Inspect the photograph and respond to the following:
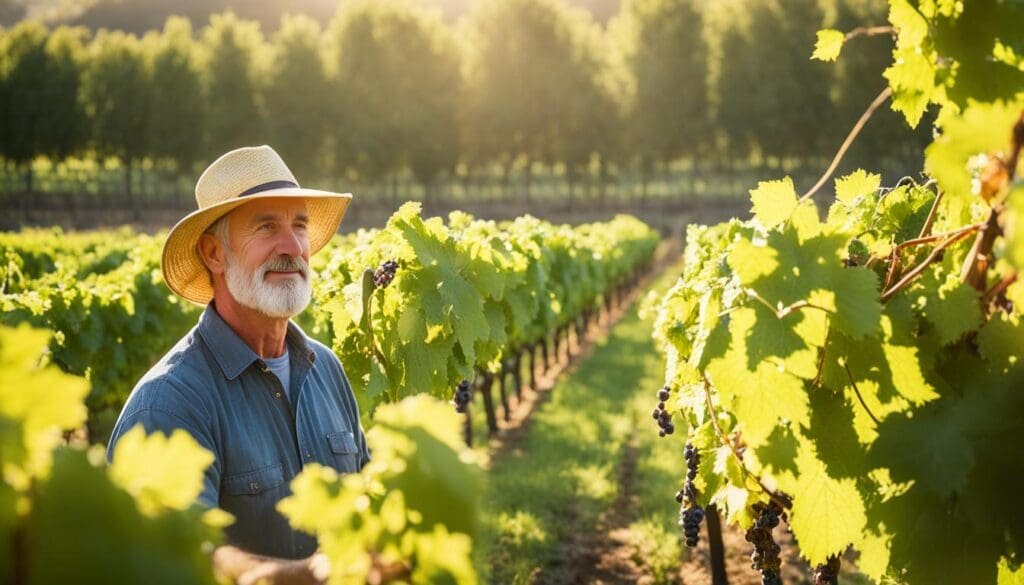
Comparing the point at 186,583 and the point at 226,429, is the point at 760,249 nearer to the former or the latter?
the point at 186,583

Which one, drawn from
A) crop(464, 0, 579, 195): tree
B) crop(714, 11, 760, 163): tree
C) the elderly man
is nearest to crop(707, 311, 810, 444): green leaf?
the elderly man

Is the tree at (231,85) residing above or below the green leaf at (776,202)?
above

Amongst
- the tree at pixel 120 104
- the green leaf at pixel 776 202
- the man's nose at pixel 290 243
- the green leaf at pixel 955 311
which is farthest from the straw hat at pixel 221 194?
the tree at pixel 120 104

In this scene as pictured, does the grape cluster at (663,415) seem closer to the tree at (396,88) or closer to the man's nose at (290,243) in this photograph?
the man's nose at (290,243)

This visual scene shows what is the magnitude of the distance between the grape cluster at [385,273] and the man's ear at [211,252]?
73cm

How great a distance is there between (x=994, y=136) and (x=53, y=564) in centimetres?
147

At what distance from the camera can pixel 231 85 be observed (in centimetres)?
4706

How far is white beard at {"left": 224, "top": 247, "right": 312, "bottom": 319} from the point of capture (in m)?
3.14

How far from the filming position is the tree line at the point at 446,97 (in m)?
45.7

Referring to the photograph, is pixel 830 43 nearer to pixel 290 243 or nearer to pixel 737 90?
pixel 290 243

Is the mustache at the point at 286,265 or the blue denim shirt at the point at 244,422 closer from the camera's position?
the blue denim shirt at the point at 244,422

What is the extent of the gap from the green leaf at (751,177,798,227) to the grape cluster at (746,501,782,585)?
1043 millimetres

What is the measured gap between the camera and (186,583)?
1041mm

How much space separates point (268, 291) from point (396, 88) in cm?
4446
